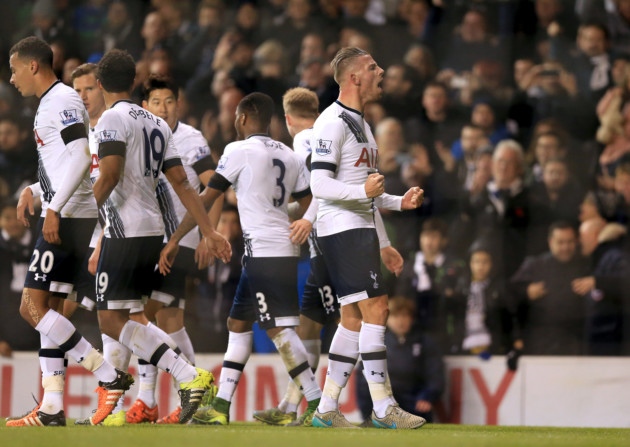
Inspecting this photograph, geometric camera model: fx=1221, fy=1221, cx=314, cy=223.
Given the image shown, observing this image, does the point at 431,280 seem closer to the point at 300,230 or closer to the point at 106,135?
the point at 300,230

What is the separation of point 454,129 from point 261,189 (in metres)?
3.54

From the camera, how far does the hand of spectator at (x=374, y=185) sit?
5777mm

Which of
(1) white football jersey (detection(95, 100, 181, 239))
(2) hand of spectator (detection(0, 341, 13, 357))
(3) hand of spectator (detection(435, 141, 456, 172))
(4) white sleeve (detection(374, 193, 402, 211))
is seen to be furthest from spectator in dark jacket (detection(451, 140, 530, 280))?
(1) white football jersey (detection(95, 100, 181, 239))

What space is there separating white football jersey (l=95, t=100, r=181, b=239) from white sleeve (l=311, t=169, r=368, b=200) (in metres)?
0.81

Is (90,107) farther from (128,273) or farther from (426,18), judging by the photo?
(426,18)

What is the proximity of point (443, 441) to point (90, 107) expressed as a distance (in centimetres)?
315

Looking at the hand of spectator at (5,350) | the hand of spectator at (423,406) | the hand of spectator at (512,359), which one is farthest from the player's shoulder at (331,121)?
the hand of spectator at (5,350)

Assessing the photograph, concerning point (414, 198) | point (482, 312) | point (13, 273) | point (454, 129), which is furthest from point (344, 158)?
point (13, 273)

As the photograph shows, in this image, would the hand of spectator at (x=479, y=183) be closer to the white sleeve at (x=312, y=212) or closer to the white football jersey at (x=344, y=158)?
the white sleeve at (x=312, y=212)

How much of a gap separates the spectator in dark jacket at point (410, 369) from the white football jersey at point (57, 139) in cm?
275

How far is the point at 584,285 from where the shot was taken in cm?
863

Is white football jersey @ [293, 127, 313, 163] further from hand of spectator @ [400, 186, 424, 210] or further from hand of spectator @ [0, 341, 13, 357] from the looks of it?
hand of spectator @ [0, 341, 13, 357]

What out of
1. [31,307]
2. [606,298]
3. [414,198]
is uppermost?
[414,198]

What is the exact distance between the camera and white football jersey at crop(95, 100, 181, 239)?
593 cm
